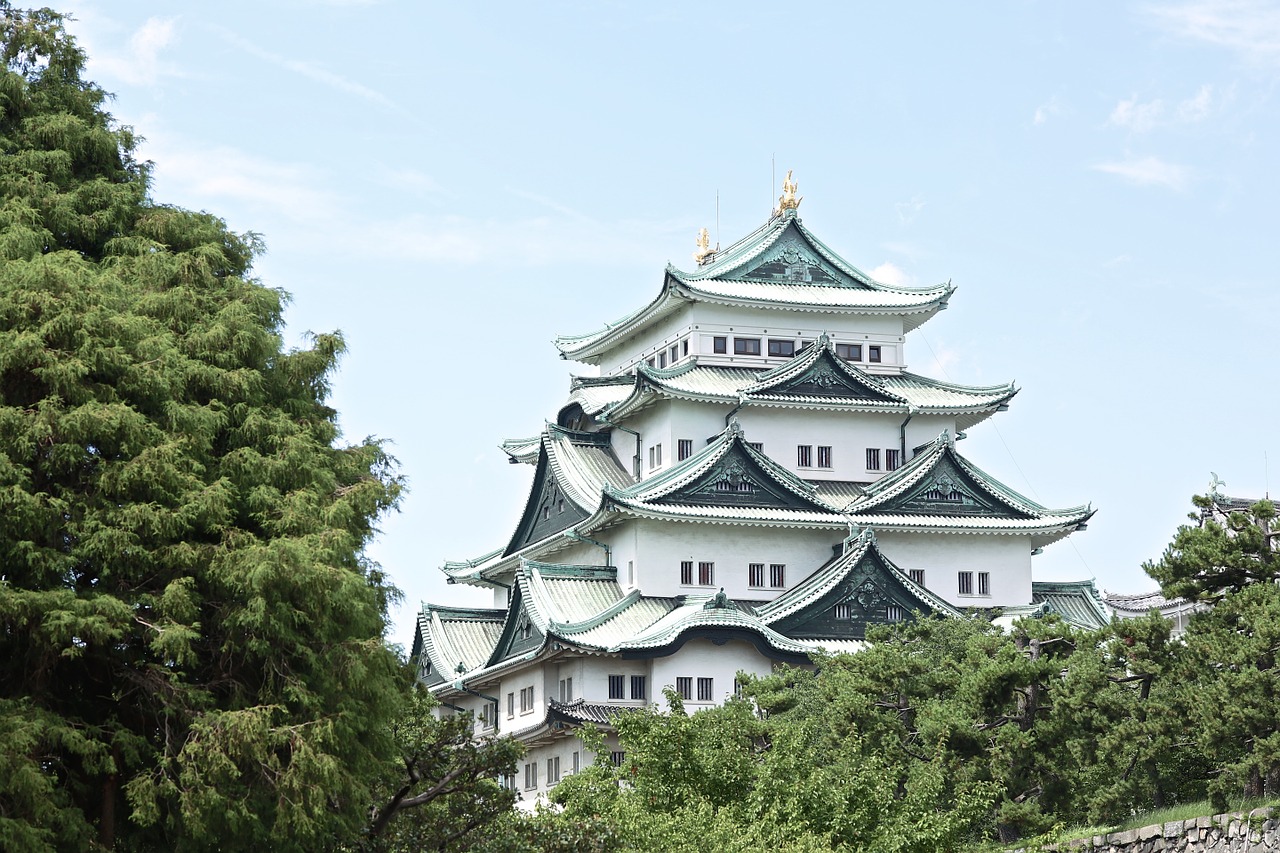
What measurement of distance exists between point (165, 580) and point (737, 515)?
29.5 m

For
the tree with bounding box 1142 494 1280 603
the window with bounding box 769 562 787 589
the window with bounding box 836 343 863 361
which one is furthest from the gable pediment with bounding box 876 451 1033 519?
the tree with bounding box 1142 494 1280 603

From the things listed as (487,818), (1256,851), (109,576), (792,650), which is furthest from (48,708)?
(792,650)

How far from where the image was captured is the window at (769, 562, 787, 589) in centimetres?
5028

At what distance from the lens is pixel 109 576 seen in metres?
19.9

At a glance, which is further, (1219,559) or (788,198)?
(788,198)

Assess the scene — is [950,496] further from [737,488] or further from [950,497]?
[737,488]

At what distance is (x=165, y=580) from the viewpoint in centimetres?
2030

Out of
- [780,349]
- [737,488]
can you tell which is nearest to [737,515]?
[737,488]

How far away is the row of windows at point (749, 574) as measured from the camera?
49.7 m

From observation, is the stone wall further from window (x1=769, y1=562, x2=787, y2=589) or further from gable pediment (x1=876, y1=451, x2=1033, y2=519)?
gable pediment (x1=876, y1=451, x2=1033, y2=519)

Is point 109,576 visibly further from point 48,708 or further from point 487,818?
point 487,818

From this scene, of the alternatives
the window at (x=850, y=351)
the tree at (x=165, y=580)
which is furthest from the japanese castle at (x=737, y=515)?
the tree at (x=165, y=580)

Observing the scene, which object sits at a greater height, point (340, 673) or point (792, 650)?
point (792, 650)

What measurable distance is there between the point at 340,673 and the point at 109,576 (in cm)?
287
